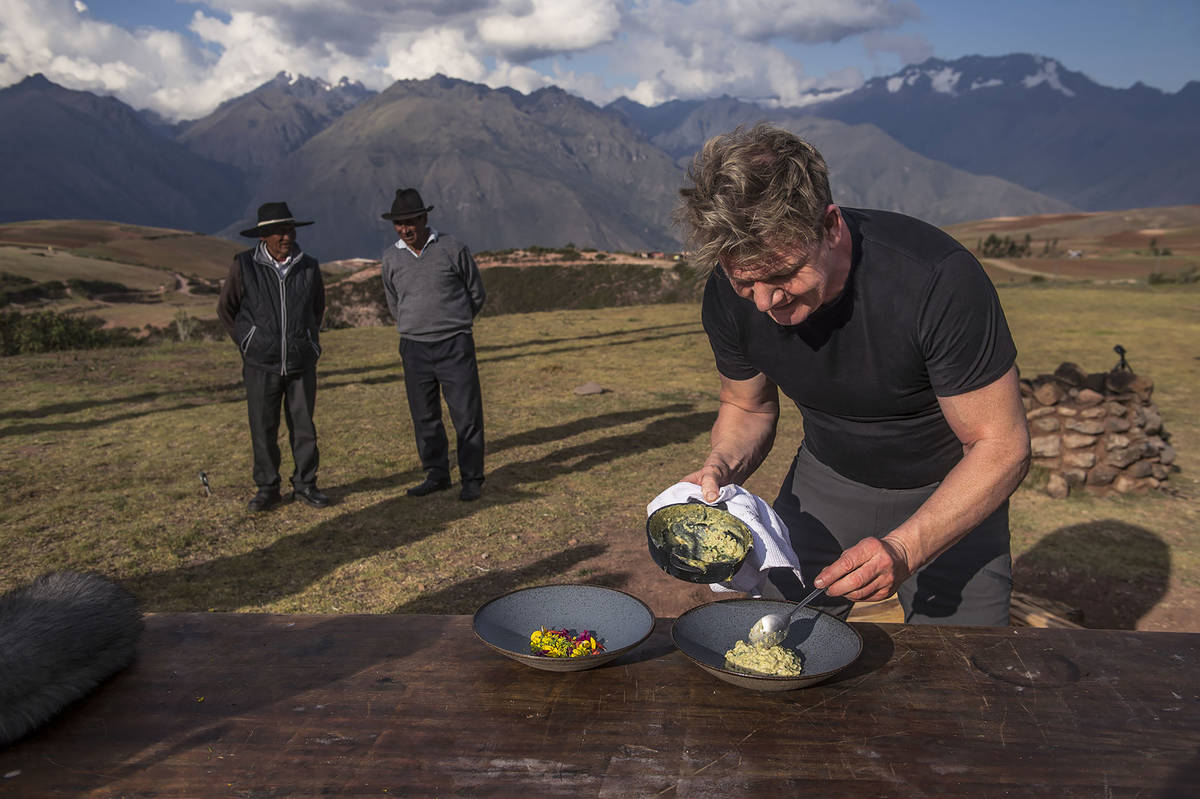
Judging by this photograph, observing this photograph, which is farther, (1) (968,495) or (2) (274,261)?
(2) (274,261)

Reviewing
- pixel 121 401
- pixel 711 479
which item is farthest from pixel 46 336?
pixel 711 479

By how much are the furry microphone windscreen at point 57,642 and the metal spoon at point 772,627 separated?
158 cm

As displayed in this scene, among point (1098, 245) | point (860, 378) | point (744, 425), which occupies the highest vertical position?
point (1098, 245)

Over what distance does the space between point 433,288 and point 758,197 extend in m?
5.04

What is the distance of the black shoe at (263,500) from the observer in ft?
21.8

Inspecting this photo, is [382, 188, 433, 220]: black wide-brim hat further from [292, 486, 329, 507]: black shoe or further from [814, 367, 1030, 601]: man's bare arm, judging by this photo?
[814, 367, 1030, 601]: man's bare arm

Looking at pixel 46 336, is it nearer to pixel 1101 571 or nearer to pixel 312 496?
pixel 312 496

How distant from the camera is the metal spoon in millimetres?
2045

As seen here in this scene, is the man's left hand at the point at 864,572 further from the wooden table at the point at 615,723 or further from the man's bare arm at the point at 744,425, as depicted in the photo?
the man's bare arm at the point at 744,425

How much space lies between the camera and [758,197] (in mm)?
2016

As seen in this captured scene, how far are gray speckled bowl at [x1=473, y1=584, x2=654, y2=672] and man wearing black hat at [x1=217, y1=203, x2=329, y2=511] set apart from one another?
4.69m

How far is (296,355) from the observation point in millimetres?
6336

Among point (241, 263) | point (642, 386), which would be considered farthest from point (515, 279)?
point (241, 263)

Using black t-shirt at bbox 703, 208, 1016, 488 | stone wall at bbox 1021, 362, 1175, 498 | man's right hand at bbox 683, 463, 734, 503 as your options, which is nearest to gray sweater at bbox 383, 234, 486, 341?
black t-shirt at bbox 703, 208, 1016, 488
